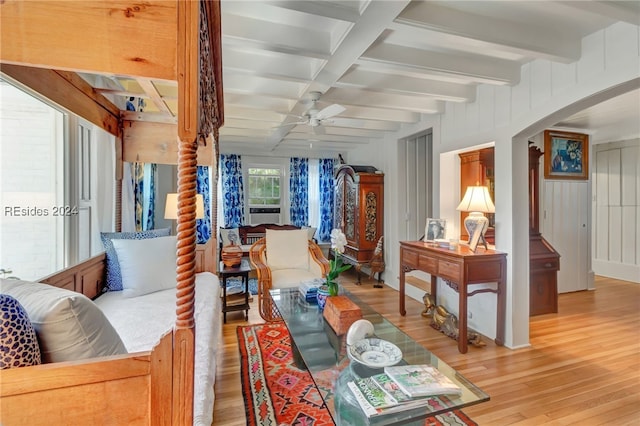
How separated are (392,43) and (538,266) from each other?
301cm

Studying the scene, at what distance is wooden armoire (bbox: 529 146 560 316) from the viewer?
3.48 metres

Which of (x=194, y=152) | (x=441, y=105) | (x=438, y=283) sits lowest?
(x=438, y=283)

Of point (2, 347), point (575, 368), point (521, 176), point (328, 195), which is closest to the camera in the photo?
point (2, 347)

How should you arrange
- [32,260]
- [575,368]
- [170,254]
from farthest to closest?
[170,254]
[575,368]
[32,260]

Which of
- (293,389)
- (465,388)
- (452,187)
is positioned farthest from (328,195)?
(465,388)

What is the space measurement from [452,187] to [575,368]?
6.69 ft

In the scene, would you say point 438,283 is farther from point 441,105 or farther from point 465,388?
point 465,388

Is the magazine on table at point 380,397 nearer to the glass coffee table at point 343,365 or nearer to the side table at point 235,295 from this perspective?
the glass coffee table at point 343,365

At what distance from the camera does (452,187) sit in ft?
12.0

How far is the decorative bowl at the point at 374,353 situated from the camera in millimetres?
1548

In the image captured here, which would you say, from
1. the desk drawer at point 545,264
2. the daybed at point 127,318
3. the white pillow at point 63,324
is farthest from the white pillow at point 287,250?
the white pillow at point 63,324

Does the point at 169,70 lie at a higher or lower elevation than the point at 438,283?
higher

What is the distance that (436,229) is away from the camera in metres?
3.48

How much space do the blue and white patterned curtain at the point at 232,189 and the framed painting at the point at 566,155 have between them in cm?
499
